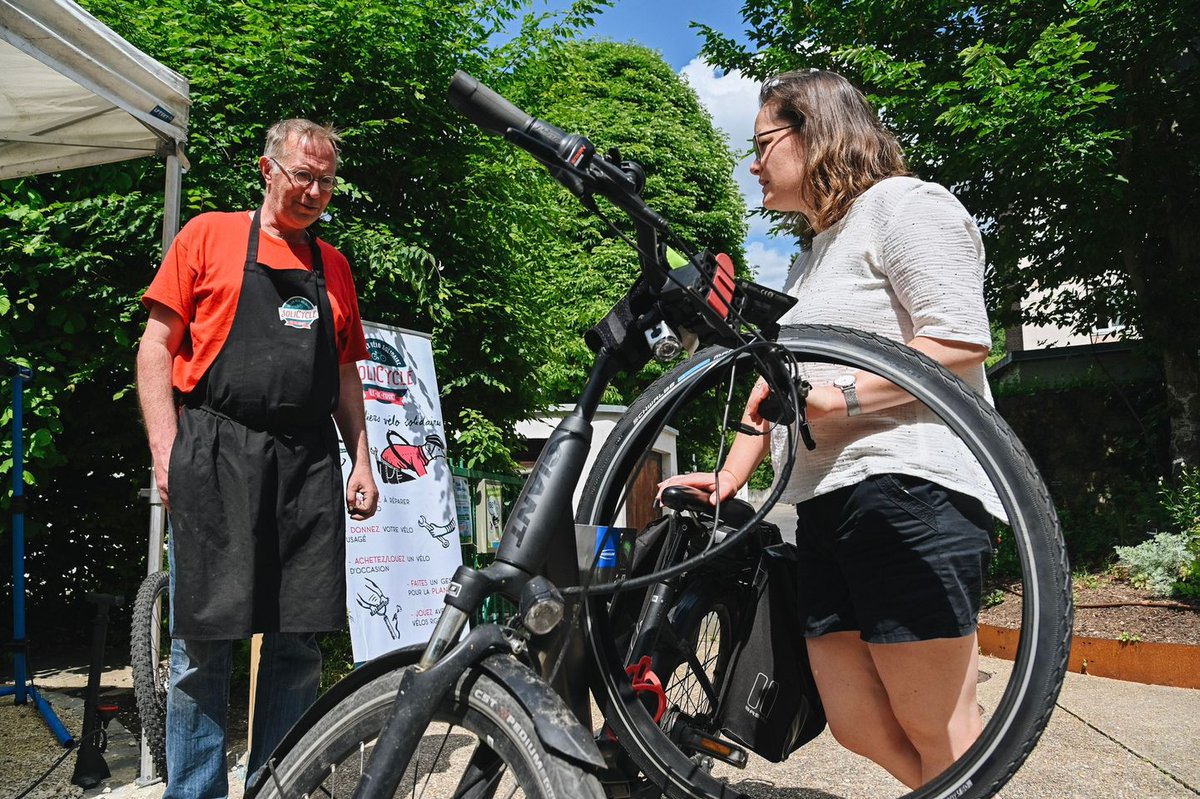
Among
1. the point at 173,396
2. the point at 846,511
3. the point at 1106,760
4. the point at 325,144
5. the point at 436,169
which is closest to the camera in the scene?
the point at 846,511

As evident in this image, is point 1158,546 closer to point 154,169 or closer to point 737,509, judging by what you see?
point 737,509

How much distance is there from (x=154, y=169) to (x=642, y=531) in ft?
14.0

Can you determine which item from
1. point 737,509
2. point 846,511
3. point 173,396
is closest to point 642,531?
point 737,509

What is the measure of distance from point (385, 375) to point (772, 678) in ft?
9.51

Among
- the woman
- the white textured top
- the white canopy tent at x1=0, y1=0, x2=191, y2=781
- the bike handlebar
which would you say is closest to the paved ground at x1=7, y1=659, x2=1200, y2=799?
the white canopy tent at x1=0, y1=0, x2=191, y2=781

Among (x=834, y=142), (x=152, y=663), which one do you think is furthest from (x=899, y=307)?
(x=152, y=663)

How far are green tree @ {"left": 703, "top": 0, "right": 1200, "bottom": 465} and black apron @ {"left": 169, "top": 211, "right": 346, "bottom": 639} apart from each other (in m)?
6.95

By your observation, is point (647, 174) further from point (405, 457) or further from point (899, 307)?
point (899, 307)

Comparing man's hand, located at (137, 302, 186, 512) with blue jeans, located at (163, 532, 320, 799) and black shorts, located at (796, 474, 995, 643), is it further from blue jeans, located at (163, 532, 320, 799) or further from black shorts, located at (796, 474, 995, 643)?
black shorts, located at (796, 474, 995, 643)

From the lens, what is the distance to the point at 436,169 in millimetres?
5438

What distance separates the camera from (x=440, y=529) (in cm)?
445

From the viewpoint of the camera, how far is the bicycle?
1.22 metres

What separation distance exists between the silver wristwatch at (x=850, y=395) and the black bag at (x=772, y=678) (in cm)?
61

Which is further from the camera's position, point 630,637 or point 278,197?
point 278,197
